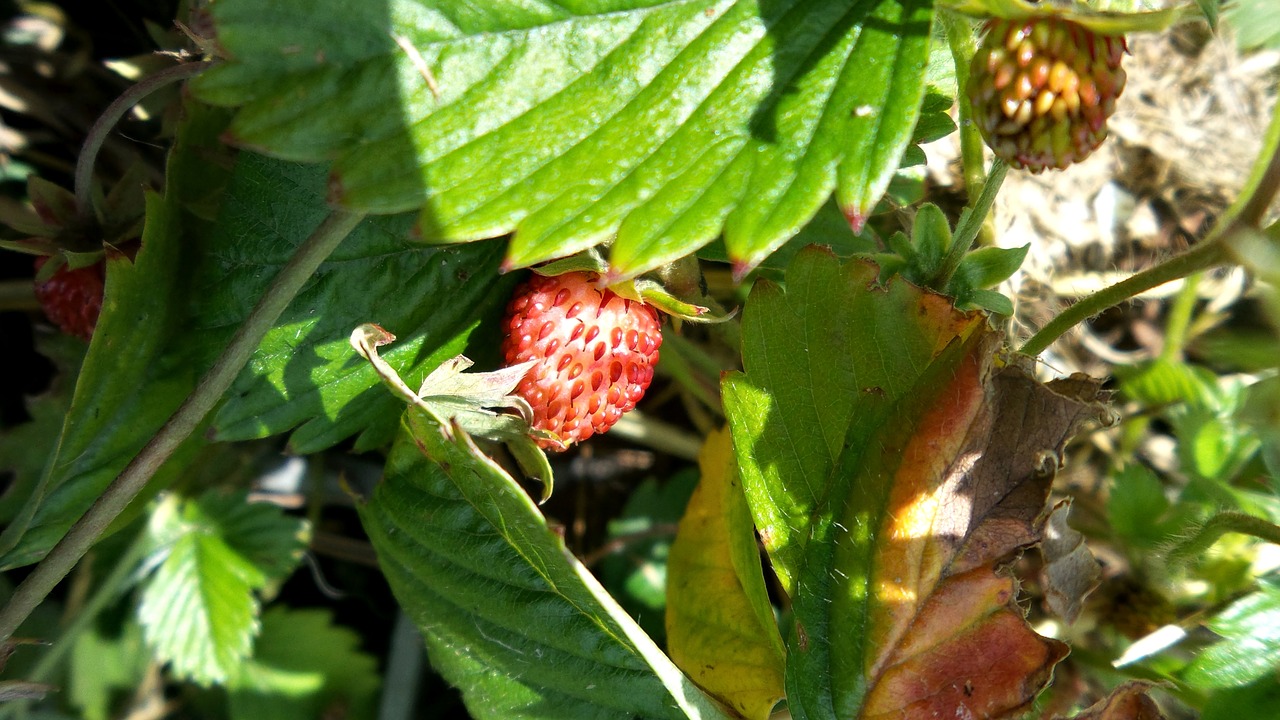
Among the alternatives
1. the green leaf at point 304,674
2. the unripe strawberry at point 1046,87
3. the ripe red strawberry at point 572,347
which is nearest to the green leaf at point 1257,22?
the unripe strawberry at point 1046,87

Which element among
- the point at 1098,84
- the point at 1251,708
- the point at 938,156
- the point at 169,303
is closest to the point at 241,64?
the point at 169,303

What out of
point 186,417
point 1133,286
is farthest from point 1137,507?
point 186,417

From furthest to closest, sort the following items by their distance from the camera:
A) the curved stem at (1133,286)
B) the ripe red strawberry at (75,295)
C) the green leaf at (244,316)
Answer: the ripe red strawberry at (75,295) < the green leaf at (244,316) < the curved stem at (1133,286)

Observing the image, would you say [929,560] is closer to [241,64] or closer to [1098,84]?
[1098,84]

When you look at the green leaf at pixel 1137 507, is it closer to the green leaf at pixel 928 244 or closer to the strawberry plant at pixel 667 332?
the strawberry plant at pixel 667 332

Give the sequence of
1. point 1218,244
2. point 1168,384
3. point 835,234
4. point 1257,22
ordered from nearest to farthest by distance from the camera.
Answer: point 1257,22, point 1218,244, point 835,234, point 1168,384

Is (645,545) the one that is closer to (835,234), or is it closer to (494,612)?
(494,612)
